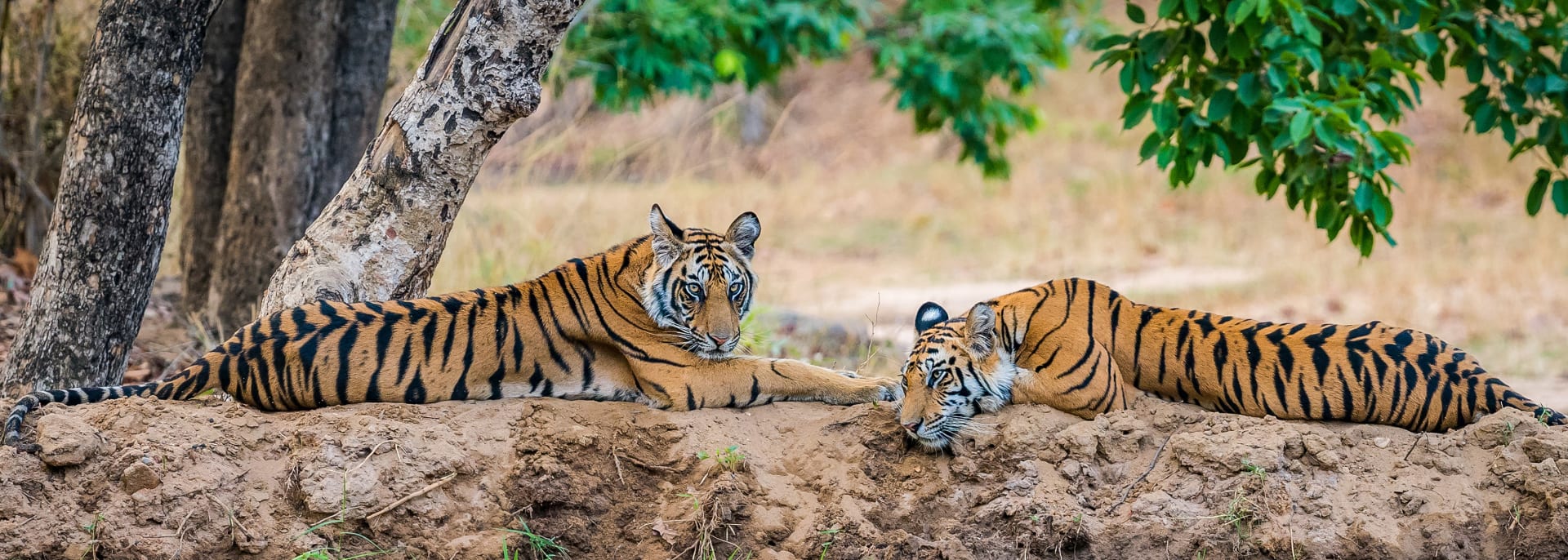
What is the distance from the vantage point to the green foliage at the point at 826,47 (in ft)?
30.2

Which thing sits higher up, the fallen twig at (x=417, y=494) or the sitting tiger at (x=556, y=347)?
the sitting tiger at (x=556, y=347)

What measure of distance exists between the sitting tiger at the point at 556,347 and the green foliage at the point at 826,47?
4.06 metres

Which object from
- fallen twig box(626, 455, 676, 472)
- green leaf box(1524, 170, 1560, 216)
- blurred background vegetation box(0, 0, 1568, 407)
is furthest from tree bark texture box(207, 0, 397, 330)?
green leaf box(1524, 170, 1560, 216)

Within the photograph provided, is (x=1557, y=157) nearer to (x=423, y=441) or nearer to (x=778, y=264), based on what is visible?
(x=423, y=441)

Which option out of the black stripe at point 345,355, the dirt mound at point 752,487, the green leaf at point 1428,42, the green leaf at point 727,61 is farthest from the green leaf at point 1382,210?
the green leaf at point 727,61

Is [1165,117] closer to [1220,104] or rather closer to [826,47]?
[1220,104]

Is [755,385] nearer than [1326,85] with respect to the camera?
Yes

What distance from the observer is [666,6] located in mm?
9203

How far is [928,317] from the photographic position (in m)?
4.80

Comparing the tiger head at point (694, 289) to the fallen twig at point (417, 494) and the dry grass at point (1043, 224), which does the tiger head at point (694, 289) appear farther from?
the dry grass at point (1043, 224)

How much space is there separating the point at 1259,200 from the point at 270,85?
1320 cm

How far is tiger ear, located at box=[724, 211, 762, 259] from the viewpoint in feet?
16.1

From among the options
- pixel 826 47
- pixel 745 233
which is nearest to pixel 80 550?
pixel 745 233

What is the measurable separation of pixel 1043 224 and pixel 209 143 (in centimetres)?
1105
